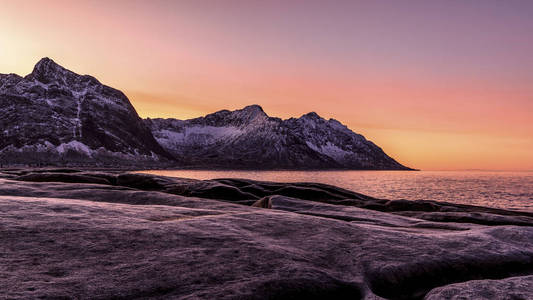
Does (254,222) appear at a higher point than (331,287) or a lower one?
higher

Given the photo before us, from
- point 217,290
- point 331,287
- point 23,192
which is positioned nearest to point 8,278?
point 217,290

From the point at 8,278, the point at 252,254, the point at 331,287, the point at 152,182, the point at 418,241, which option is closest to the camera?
the point at 8,278

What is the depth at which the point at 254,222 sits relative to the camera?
9391mm

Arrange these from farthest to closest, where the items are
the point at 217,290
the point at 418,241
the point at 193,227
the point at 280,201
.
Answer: the point at 280,201, the point at 418,241, the point at 193,227, the point at 217,290

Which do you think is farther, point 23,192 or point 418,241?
point 23,192

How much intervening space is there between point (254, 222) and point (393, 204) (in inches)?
749

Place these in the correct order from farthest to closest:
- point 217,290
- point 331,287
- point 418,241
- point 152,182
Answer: point 152,182, point 418,241, point 331,287, point 217,290

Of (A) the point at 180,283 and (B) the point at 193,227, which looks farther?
(B) the point at 193,227

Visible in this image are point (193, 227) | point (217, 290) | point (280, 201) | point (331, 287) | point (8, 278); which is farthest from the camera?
point (280, 201)

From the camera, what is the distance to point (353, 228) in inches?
382

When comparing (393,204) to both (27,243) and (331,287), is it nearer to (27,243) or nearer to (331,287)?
(331,287)

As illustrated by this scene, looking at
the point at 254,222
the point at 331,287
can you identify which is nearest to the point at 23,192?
the point at 254,222

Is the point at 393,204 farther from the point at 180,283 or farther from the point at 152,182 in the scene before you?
the point at 180,283

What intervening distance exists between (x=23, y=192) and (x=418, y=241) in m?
16.7
